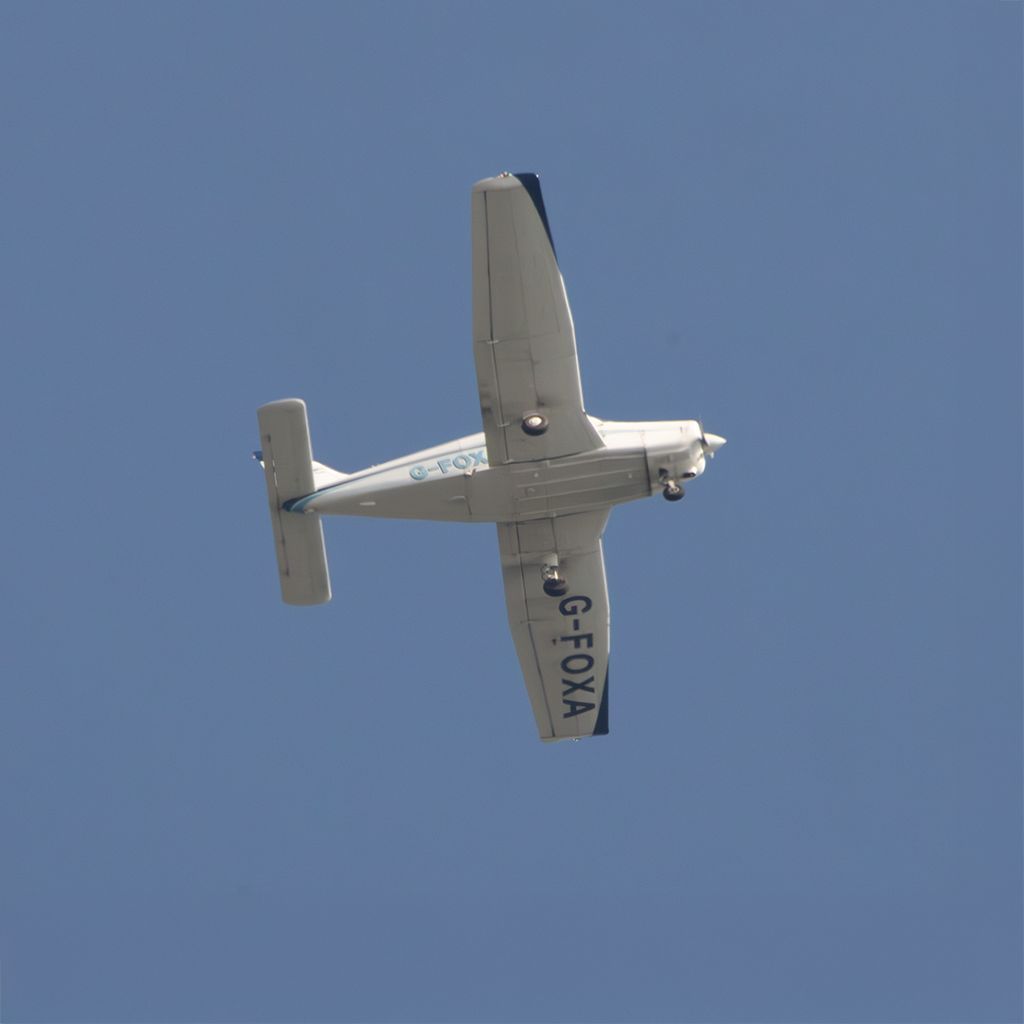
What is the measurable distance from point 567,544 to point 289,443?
5.83 meters

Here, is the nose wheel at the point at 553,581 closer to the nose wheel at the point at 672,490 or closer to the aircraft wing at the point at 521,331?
the aircraft wing at the point at 521,331

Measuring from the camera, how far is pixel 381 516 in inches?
1470

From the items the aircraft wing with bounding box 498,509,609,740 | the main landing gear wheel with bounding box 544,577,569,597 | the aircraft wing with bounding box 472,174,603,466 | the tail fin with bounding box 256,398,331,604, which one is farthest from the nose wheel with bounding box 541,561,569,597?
the tail fin with bounding box 256,398,331,604

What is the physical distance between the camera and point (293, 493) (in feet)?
124

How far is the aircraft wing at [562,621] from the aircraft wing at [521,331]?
2309 mm

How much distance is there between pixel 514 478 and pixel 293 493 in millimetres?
4350

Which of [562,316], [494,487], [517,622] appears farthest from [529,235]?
[517,622]

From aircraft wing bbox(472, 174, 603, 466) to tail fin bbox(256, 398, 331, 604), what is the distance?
371cm

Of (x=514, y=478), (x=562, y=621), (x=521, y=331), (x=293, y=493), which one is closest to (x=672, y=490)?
(x=514, y=478)

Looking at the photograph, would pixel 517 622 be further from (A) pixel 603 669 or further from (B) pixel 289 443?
(B) pixel 289 443

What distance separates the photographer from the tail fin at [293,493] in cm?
3738

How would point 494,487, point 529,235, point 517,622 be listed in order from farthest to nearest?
point 517,622 → point 494,487 → point 529,235

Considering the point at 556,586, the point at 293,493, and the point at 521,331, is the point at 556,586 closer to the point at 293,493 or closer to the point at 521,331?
the point at 293,493

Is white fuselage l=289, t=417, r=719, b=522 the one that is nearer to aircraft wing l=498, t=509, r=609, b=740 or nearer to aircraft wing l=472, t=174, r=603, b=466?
aircraft wing l=472, t=174, r=603, b=466
